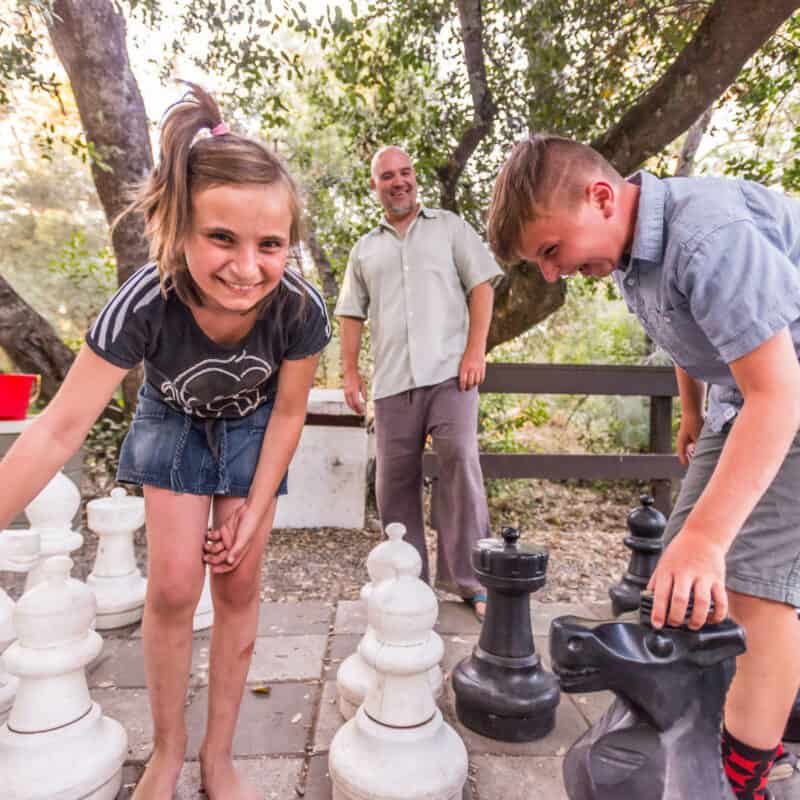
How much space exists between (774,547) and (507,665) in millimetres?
826

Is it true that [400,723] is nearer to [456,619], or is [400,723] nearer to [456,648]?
[456,648]

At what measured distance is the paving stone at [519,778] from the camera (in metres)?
1.55

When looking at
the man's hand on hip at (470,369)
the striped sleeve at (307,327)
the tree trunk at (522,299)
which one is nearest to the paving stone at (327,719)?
the striped sleeve at (307,327)

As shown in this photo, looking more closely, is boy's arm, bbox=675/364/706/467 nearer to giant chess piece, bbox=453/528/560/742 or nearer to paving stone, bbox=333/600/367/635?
giant chess piece, bbox=453/528/560/742

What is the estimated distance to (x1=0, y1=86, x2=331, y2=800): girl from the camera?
1.36 metres

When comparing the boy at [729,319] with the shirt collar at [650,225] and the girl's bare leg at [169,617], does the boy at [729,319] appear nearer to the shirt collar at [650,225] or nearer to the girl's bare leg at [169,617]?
the shirt collar at [650,225]

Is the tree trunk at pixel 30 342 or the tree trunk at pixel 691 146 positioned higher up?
the tree trunk at pixel 691 146

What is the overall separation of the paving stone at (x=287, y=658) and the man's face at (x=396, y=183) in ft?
6.36

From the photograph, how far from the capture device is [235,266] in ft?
4.44

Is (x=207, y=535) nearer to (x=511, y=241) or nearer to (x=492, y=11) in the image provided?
(x=511, y=241)

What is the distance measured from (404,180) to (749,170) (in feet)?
9.92

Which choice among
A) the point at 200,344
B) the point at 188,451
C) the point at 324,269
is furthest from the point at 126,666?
the point at 324,269

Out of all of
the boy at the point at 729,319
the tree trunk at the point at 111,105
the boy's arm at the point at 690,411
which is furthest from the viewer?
the tree trunk at the point at 111,105

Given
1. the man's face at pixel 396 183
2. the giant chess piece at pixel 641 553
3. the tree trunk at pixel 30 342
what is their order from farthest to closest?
the tree trunk at pixel 30 342, the man's face at pixel 396 183, the giant chess piece at pixel 641 553
